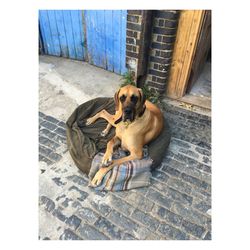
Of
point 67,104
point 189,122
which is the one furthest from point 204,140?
point 67,104

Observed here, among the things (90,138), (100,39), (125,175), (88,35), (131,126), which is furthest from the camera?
(88,35)

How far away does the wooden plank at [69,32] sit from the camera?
4.58m

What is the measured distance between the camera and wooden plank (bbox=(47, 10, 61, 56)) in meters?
4.71

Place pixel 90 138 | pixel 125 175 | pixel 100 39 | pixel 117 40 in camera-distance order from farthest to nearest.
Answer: pixel 100 39, pixel 117 40, pixel 90 138, pixel 125 175

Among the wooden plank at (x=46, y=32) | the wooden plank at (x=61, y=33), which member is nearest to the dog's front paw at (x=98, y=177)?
the wooden plank at (x=61, y=33)

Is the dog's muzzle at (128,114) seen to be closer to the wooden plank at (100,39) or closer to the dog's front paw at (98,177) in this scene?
the dog's front paw at (98,177)

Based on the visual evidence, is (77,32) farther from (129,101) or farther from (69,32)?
(129,101)

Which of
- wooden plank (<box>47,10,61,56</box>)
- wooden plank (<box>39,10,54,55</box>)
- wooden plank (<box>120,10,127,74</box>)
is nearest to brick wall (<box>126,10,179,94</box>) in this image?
wooden plank (<box>120,10,127,74</box>)

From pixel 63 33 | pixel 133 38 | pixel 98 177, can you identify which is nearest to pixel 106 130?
pixel 98 177

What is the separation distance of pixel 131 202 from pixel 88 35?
3.45 m

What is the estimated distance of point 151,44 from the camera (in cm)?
355

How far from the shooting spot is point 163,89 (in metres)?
3.95

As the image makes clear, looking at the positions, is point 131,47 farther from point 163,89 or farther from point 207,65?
point 207,65

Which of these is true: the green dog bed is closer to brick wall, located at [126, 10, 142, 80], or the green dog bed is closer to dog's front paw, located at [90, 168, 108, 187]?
dog's front paw, located at [90, 168, 108, 187]
